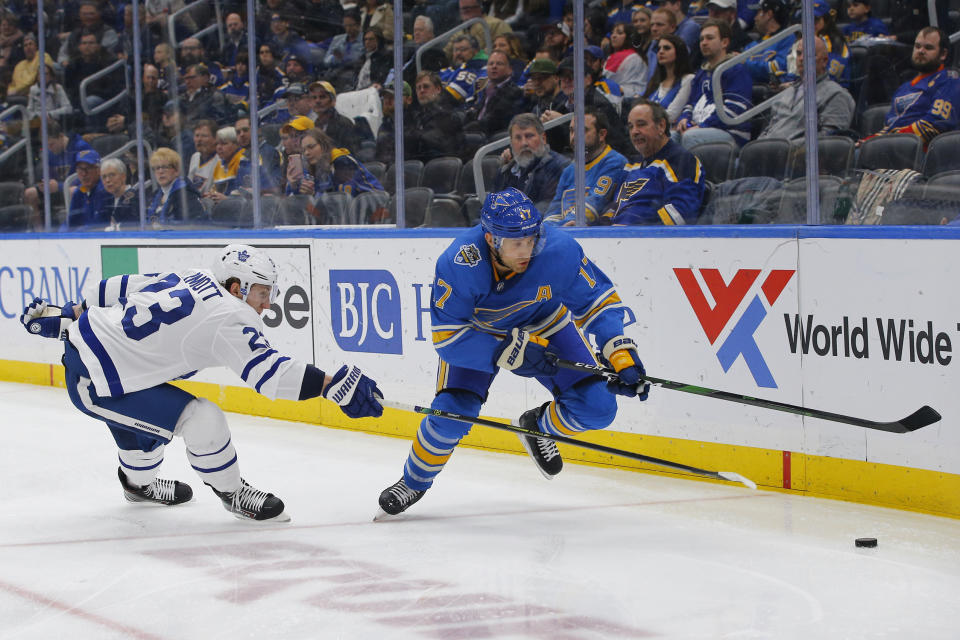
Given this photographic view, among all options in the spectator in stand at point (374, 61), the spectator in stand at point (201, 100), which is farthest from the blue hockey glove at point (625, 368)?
the spectator in stand at point (201, 100)

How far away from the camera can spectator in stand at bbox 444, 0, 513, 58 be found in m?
5.61

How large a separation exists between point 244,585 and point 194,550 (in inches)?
19.0

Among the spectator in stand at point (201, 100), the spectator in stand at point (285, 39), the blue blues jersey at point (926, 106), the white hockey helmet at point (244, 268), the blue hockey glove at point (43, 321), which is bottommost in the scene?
the blue hockey glove at point (43, 321)

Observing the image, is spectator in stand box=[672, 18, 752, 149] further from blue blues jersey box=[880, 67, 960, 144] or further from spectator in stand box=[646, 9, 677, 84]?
blue blues jersey box=[880, 67, 960, 144]

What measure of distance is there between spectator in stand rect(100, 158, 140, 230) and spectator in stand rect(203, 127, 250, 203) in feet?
2.34

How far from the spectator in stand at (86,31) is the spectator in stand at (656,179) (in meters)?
4.09

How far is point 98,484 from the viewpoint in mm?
4734

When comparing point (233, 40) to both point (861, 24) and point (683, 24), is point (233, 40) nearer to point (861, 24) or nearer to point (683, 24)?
point (683, 24)

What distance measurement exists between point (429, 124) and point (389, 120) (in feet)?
0.81

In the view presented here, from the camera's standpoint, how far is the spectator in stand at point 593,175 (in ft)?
16.2

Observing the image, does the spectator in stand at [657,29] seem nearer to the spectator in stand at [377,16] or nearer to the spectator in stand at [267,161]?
the spectator in stand at [377,16]

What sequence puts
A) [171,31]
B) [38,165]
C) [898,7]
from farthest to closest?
[38,165]
[171,31]
[898,7]

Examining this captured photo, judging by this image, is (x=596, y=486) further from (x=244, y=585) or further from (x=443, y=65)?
(x=443, y=65)

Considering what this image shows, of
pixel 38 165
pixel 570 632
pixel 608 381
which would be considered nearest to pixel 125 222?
pixel 38 165
